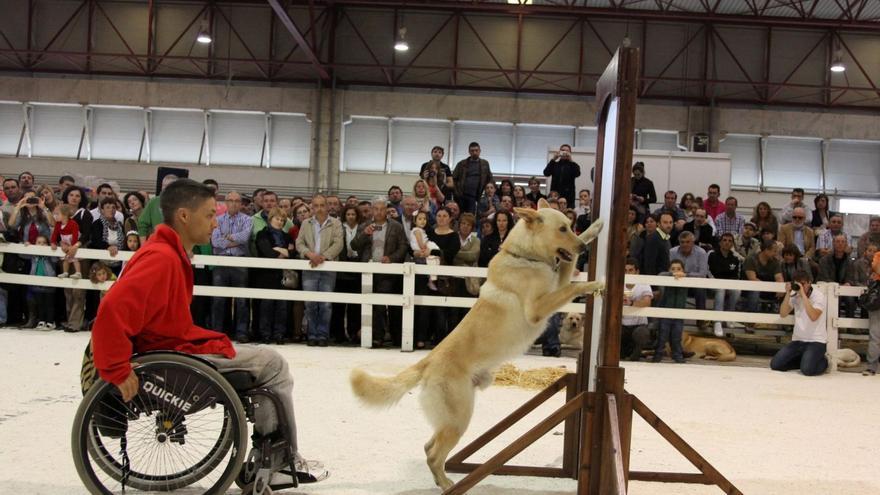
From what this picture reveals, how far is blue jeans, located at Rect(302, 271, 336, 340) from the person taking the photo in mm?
8734

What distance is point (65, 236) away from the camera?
9141 millimetres

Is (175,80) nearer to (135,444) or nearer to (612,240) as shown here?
(135,444)

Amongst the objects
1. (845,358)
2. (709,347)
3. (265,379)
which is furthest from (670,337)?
(265,379)

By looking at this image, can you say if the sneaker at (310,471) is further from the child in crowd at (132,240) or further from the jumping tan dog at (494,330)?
the child in crowd at (132,240)

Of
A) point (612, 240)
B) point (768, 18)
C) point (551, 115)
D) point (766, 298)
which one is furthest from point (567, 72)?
point (612, 240)

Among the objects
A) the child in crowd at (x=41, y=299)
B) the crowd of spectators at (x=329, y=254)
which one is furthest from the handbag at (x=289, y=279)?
the child in crowd at (x=41, y=299)

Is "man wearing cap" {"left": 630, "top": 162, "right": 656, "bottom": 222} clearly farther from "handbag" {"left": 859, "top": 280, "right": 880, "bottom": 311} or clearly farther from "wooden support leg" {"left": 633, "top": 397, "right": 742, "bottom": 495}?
"wooden support leg" {"left": 633, "top": 397, "right": 742, "bottom": 495}

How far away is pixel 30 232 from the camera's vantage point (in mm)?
9453

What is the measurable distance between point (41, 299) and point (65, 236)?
899mm

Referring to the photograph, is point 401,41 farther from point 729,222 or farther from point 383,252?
point 383,252

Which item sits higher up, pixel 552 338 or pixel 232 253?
pixel 232 253

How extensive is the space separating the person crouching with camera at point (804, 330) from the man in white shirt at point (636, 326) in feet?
4.96

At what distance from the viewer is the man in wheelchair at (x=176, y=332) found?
2.89 m

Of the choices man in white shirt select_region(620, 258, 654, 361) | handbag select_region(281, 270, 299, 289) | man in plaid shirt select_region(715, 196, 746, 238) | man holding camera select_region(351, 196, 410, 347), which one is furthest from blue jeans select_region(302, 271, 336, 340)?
man in plaid shirt select_region(715, 196, 746, 238)
